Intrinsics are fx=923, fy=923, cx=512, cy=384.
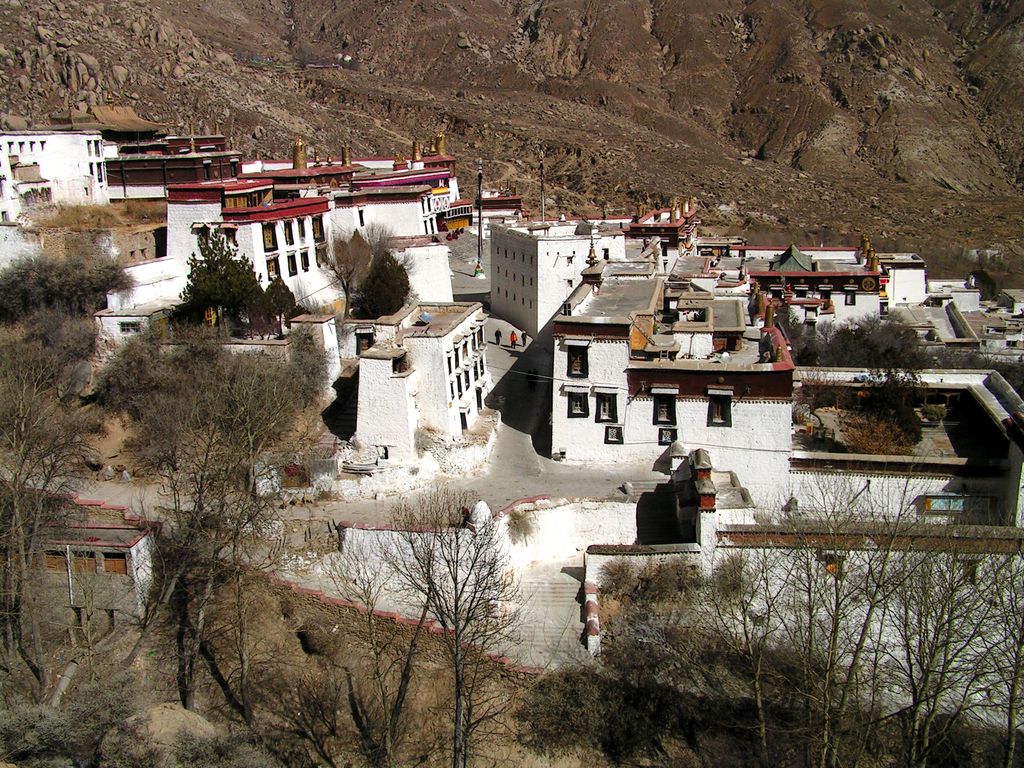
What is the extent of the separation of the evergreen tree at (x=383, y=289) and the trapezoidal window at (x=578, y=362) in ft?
21.2

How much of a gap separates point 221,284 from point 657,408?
12.7 metres

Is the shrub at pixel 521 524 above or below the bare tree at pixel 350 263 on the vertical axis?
below

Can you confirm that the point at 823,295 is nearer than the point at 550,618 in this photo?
No

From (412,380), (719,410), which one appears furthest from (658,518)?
(412,380)

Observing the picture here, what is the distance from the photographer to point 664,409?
947 inches

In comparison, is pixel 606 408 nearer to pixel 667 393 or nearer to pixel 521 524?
pixel 667 393

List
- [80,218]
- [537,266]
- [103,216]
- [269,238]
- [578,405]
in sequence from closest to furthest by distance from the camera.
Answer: [578,405]
[269,238]
[80,218]
[537,266]
[103,216]

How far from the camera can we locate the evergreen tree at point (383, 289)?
92.4 ft

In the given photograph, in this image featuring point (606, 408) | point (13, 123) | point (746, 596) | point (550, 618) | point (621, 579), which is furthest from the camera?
point (13, 123)

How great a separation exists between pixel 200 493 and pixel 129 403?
8.48m

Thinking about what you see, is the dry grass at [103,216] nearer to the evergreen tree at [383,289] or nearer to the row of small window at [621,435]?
the evergreen tree at [383,289]

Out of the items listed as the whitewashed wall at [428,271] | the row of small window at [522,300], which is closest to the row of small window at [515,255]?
the row of small window at [522,300]

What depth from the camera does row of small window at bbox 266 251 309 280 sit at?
28.9 metres

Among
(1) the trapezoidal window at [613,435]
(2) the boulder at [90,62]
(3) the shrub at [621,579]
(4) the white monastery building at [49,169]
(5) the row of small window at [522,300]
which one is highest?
(2) the boulder at [90,62]
